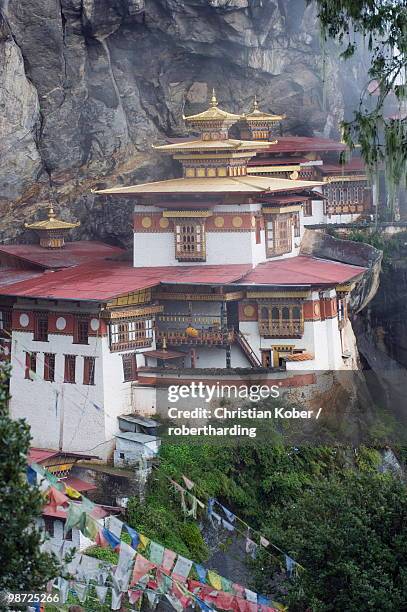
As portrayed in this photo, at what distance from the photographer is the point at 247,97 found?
49.1m

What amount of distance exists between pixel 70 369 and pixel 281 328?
18.6ft

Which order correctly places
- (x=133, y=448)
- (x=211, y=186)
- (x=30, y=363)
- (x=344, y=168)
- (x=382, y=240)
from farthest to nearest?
(x=344, y=168), (x=382, y=240), (x=211, y=186), (x=30, y=363), (x=133, y=448)

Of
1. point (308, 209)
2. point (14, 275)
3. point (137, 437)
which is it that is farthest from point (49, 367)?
point (308, 209)

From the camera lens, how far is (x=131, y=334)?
35844mm

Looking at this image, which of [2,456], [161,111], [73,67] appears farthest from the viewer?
[161,111]

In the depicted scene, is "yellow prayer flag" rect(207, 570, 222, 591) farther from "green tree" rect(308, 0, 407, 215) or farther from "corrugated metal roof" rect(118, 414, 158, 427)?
"green tree" rect(308, 0, 407, 215)

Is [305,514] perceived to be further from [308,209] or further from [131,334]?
[308,209]

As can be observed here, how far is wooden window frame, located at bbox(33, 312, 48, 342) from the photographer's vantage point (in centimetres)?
3622

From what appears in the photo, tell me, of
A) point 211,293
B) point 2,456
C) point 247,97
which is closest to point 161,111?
point 247,97

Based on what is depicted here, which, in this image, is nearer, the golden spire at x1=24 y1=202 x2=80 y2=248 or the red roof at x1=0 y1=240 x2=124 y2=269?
the red roof at x1=0 y1=240 x2=124 y2=269

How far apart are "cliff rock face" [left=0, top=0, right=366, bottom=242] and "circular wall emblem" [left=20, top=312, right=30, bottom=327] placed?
18.0 ft

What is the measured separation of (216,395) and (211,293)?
2.84 meters

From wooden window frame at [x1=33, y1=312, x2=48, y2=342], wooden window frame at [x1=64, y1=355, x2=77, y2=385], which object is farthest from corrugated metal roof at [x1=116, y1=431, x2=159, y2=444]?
wooden window frame at [x1=33, y1=312, x2=48, y2=342]

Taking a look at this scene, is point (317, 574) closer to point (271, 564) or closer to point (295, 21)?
point (271, 564)
